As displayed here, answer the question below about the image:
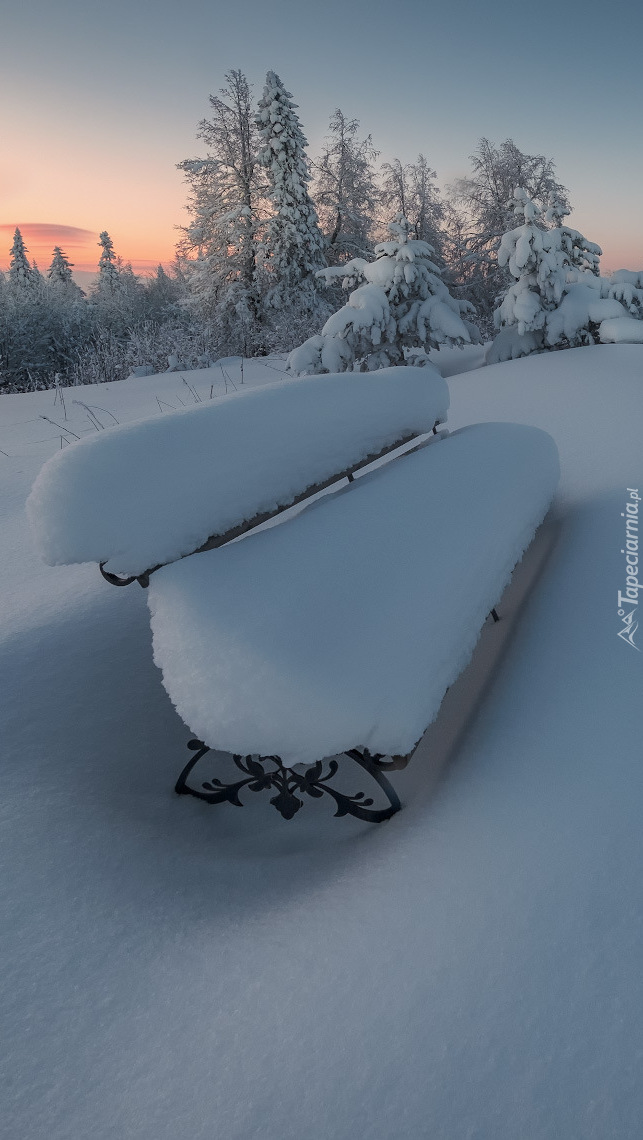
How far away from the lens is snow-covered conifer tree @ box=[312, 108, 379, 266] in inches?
849

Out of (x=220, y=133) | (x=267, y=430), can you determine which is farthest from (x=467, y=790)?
(x=220, y=133)

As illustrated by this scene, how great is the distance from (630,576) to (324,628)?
1.73m

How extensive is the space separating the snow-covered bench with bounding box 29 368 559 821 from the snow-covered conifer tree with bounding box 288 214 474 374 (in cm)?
552

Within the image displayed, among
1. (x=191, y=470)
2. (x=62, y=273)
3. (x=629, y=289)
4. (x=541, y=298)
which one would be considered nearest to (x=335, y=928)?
(x=191, y=470)

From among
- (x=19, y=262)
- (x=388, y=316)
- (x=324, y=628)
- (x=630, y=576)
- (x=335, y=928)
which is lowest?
(x=335, y=928)

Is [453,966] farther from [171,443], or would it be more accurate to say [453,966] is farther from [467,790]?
[171,443]

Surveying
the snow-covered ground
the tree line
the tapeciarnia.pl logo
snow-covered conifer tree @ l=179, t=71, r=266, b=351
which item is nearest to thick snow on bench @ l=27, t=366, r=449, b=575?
the snow-covered ground

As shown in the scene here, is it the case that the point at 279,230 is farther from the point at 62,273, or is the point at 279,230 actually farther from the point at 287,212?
the point at 62,273

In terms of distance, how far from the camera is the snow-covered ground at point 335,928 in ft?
3.52

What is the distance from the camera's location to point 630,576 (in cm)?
269

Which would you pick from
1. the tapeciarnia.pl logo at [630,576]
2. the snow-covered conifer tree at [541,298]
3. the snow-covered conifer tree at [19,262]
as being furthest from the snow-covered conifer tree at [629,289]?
the snow-covered conifer tree at [19,262]

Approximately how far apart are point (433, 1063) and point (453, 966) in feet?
0.59

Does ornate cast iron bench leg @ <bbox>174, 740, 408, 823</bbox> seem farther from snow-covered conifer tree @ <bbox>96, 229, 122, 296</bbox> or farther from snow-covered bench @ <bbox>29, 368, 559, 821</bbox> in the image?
snow-covered conifer tree @ <bbox>96, 229, 122, 296</bbox>

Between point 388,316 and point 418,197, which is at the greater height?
point 418,197
